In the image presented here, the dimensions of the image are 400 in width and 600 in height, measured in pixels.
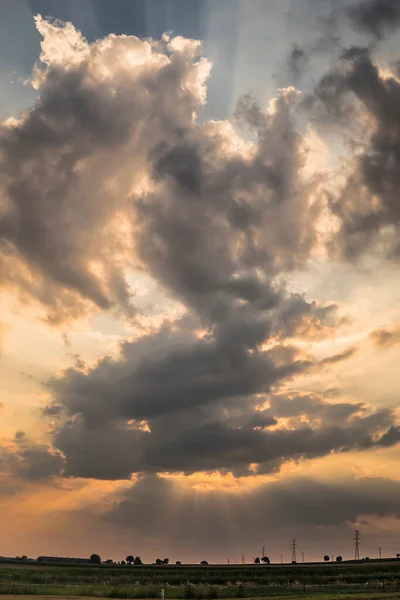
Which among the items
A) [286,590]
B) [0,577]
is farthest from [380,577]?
[0,577]

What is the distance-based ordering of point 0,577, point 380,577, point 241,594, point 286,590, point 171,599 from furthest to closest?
point 380,577
point 0,577
point 286,590
point 241,594
point 171,599

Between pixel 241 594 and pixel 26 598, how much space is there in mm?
31385

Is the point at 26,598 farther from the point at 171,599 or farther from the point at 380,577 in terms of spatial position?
the point at 380,577

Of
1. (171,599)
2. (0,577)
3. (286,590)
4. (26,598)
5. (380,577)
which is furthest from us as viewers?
(380,577)

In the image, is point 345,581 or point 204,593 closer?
point 204,593

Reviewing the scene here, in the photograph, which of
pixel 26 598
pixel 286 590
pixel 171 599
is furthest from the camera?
pixel 286 590

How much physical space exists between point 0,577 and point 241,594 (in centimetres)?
5719

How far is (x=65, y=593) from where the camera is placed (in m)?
84.2

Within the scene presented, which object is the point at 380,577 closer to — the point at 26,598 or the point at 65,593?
the point at 65,593

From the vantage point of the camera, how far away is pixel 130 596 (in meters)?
81.9

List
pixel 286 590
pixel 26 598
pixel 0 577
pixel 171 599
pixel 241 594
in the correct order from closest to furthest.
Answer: pixel 26 598, pixel 171 599, pixel 241 594, pixel 286 590, pixel 0 577

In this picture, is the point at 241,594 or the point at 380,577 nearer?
the point at 241,594

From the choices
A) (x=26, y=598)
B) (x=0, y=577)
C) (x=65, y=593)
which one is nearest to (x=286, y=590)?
(x=65, y=593)

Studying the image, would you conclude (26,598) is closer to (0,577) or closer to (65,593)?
(65,593)
